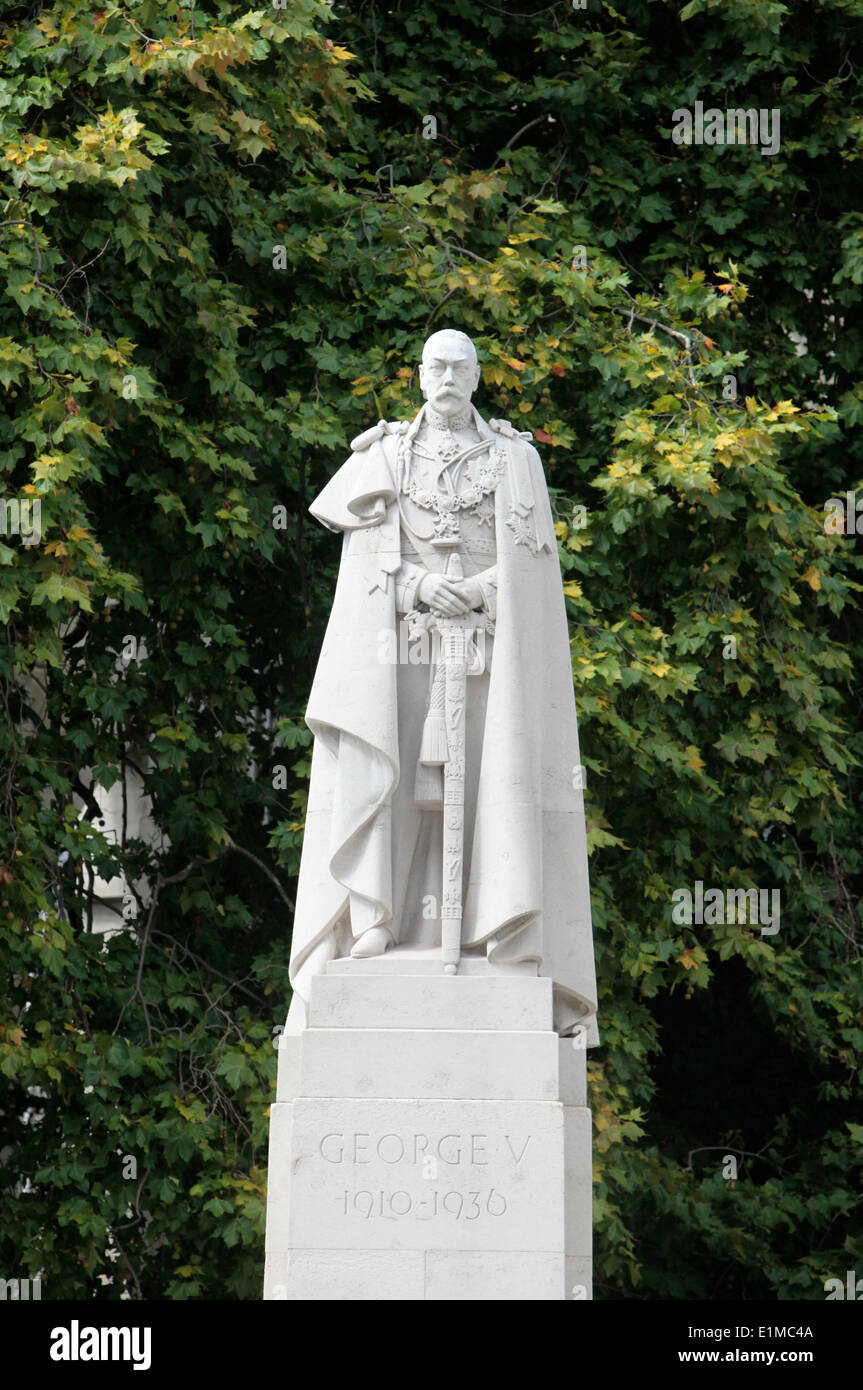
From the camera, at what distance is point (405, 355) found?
1745cm

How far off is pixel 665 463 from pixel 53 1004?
18.7 ft

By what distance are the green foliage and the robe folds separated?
478 centimetres

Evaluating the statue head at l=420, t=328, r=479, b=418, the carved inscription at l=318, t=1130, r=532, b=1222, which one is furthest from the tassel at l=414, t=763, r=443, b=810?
the statue head at l=420, t=328, r=479, b=418

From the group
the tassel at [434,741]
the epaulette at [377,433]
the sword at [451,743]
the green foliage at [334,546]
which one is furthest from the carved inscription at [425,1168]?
the green foliage at [334,546]

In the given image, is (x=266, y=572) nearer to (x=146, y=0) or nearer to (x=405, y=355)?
(x=405, y=355)

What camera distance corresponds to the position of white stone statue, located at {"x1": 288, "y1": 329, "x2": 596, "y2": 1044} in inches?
404

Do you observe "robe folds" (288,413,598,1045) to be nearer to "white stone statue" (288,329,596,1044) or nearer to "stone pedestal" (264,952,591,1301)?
"white stone statue" (288,329,596,1044)

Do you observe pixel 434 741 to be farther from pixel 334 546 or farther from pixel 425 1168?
pixel 334 546

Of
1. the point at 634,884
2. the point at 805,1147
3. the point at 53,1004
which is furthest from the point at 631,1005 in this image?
the point at 53,1004

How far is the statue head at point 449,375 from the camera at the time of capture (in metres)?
10.8

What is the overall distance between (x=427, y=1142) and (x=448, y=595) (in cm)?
245

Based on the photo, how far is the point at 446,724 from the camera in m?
10.3

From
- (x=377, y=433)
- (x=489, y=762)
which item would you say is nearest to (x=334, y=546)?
(x=377, y=433)

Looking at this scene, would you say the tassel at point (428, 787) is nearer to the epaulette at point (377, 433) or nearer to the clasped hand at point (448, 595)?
the clasped hand at point (448, 595)
